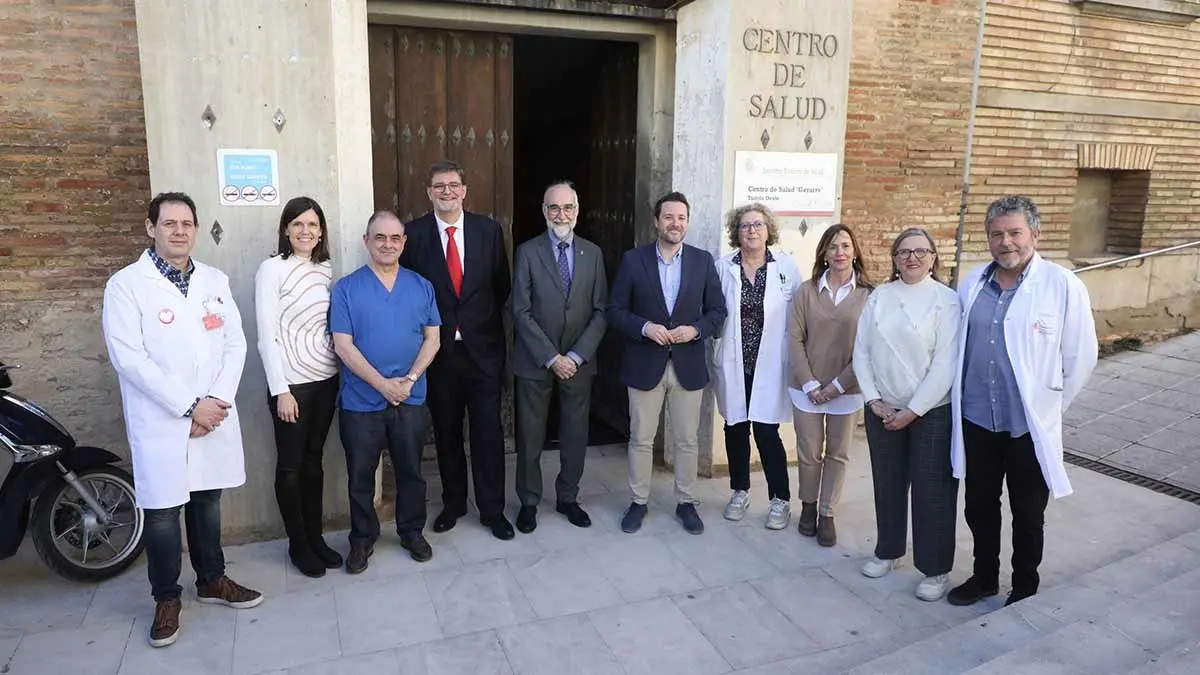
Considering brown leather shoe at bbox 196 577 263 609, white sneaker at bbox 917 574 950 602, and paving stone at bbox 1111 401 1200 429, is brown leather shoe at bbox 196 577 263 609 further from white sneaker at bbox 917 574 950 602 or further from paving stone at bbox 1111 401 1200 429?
paving stone at bbox 1111 401 1200 429

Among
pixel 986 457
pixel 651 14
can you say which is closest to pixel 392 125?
pixel 651 14

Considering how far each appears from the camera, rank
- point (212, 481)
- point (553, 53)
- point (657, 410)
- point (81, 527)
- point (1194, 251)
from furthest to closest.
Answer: point (1194, 251), point (553, 53), point (657, 410), point (81, 527), point (212, 481)

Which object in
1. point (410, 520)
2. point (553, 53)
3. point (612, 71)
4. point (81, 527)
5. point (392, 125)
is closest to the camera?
point (81, 527)

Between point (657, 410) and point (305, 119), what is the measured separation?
2.43 meters

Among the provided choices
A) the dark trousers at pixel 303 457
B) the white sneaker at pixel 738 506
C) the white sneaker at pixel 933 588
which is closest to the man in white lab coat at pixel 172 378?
the dark trousers at pixel 303 457

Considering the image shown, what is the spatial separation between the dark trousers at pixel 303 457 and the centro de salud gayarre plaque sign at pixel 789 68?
3.19 metres

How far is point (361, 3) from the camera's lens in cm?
430

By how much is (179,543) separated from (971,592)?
3598mm

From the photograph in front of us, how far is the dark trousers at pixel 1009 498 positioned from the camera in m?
3.62

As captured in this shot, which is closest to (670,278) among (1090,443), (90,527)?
(90,527)

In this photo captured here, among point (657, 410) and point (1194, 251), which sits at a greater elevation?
point (1194, 251)

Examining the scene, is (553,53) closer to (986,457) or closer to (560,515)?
(560,515)

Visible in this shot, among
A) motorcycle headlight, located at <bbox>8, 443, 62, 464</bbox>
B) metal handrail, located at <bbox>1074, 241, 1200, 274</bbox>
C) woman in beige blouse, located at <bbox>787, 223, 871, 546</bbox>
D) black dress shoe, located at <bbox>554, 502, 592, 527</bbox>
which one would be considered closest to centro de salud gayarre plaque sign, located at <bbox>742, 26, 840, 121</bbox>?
woman in beige blouse, located at <bbox>787, 223, 871, 546</bbox>

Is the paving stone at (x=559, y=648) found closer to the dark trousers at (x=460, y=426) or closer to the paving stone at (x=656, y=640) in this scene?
the paving stone at (x=656, y=640)
